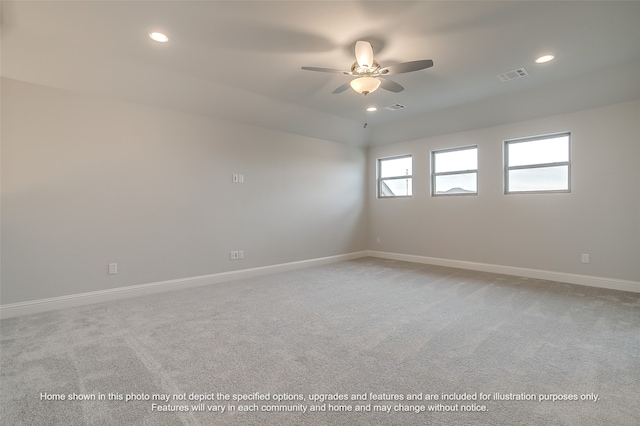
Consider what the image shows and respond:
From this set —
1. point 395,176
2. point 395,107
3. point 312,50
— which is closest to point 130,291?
point 312,50

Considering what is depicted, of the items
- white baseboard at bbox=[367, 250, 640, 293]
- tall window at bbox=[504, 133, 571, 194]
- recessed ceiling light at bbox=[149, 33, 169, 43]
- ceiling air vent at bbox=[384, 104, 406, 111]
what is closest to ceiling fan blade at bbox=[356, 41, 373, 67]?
recessed ceiling light at bbox=[149, 33, 169, 43]

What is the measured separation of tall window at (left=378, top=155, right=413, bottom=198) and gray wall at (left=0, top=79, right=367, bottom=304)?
6.10 ft

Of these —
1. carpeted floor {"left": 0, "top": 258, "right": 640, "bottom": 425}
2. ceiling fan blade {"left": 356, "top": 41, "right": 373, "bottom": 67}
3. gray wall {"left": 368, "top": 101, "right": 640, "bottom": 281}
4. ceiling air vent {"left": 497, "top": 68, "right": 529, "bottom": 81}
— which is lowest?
carpeted floor {"left": 0, "top": 258, "right": 640, "bottom": 425}

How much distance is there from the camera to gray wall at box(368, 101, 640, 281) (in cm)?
389

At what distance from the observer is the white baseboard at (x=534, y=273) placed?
3.92 metres

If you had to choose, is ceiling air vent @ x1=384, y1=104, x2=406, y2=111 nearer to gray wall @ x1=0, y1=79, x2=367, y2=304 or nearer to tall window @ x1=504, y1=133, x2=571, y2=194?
gray wall @ x1=0, y1=79, x2=367, y2=304

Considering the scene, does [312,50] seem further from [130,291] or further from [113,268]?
[130,291]

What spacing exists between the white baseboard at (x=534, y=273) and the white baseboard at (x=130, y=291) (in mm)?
2385

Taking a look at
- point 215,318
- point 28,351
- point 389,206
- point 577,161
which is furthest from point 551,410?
point 389,206

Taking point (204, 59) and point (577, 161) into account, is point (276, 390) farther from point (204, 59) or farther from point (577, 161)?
point (577, 161)

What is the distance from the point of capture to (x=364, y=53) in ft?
9.12

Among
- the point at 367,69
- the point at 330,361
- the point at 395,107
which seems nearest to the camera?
the point at 330,361

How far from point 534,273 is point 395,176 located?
10.2 ft

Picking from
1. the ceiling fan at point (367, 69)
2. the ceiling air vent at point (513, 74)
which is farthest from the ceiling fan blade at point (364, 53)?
the ceiling air vent at point (513, 74)
